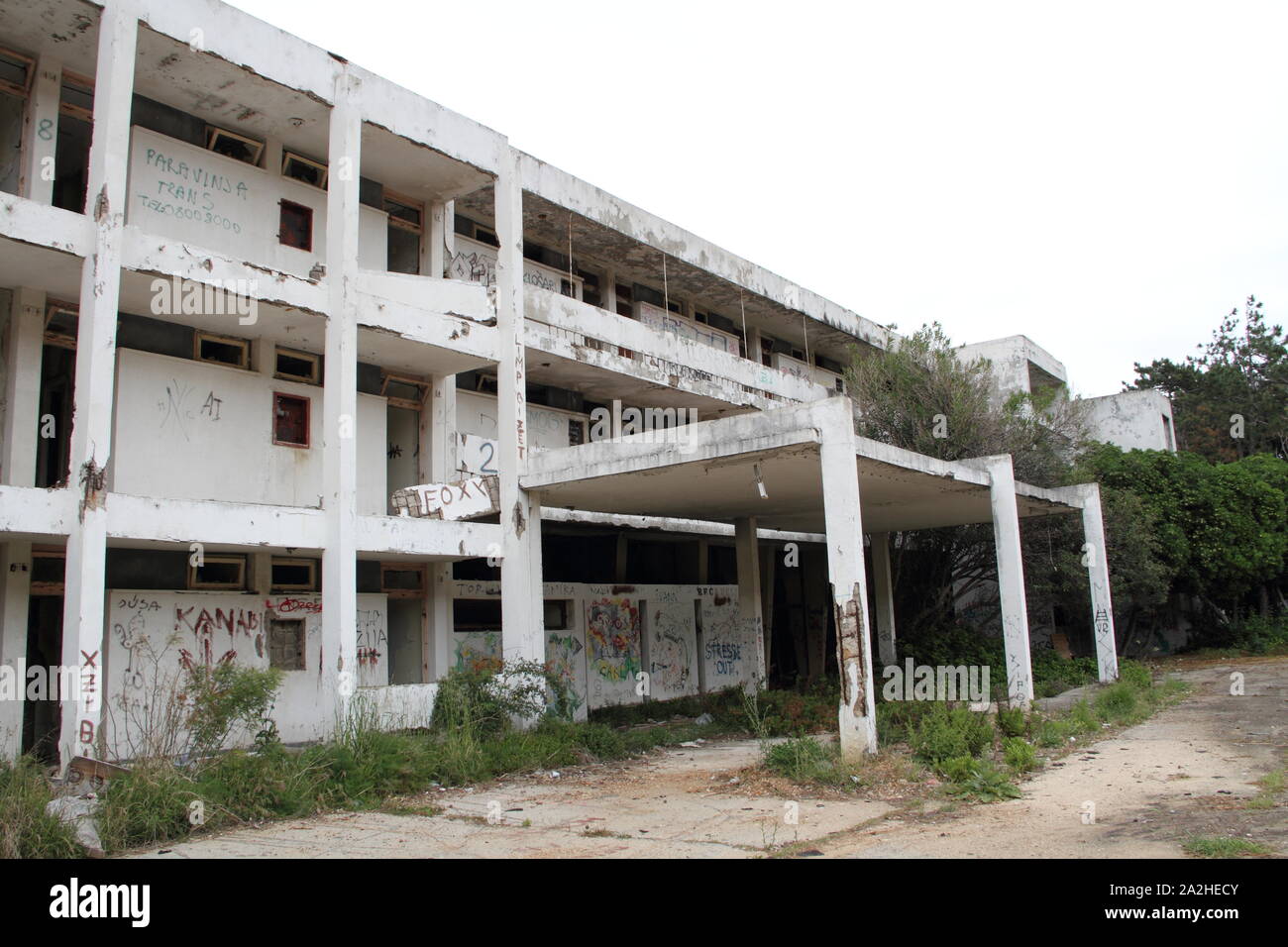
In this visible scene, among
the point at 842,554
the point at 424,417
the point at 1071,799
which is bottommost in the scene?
the point at 1071,799

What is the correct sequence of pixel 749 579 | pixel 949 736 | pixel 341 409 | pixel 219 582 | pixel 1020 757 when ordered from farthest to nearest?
1. pixel 749 579
2. pixel 219 582
3. pixel 341 409
4. pixel 949 736
5. pixel 1020 757

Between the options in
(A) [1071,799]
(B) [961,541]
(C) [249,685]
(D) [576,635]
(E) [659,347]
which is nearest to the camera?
(A) [1071,799]

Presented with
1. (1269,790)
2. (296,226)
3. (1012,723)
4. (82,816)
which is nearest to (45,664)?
(82,816)

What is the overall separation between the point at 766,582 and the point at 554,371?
25.7 feet

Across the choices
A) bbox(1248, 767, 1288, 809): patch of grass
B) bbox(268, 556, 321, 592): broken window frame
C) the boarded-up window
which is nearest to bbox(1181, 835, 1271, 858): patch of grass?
bbox(1248, 767, 1288, 809): patch of grass

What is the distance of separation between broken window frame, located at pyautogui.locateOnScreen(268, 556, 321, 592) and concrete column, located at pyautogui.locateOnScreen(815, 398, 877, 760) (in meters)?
7.41

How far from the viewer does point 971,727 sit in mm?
10586

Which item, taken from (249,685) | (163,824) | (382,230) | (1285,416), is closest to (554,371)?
(382,230)

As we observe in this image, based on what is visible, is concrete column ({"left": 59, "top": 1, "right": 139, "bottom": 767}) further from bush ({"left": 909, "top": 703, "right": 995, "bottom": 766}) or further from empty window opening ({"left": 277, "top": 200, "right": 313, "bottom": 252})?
bush ({"left": 909, "top": 703, "right": 995, "bottom": 766})

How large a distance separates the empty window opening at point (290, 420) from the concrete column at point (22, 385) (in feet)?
9.65

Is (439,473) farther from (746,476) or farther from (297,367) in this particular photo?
Result: (746,476)

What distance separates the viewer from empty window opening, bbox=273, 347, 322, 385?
1362cm

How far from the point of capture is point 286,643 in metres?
13.1

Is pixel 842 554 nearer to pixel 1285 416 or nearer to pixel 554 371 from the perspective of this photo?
pixel 554 371
